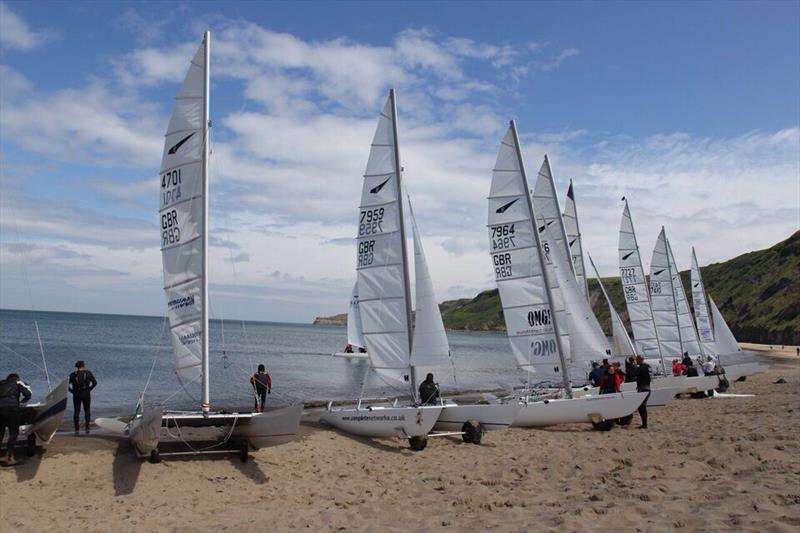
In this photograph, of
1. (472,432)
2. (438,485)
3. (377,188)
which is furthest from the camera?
(377,188)

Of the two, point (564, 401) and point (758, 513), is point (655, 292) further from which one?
point (758, 513)

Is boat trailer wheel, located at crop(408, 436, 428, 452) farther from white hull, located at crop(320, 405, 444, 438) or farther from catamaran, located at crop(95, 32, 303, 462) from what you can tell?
catamaran, located at crop(95, 32, 303, 462)

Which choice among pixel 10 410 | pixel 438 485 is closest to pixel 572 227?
pixel 438 485

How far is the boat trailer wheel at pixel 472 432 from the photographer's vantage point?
14219 mm

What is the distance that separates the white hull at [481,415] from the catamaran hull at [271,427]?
4.38m

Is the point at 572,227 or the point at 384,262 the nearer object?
the point at 384,262

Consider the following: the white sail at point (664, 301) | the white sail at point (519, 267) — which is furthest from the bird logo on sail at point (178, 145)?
the white sail at point (664, 301)

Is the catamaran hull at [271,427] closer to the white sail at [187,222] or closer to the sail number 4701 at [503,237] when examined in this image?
the white sail at [187,222]

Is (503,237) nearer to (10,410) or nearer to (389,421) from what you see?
(389,421)

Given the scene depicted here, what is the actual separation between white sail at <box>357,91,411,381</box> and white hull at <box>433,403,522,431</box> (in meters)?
1.38

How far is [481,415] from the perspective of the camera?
571 inches

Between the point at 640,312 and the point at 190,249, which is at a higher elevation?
the point at 190,249

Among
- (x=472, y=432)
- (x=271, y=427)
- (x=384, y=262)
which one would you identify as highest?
(x=384, y=262)

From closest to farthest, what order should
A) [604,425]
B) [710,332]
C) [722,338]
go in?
[604,425] → [710,332] → [722,338]
